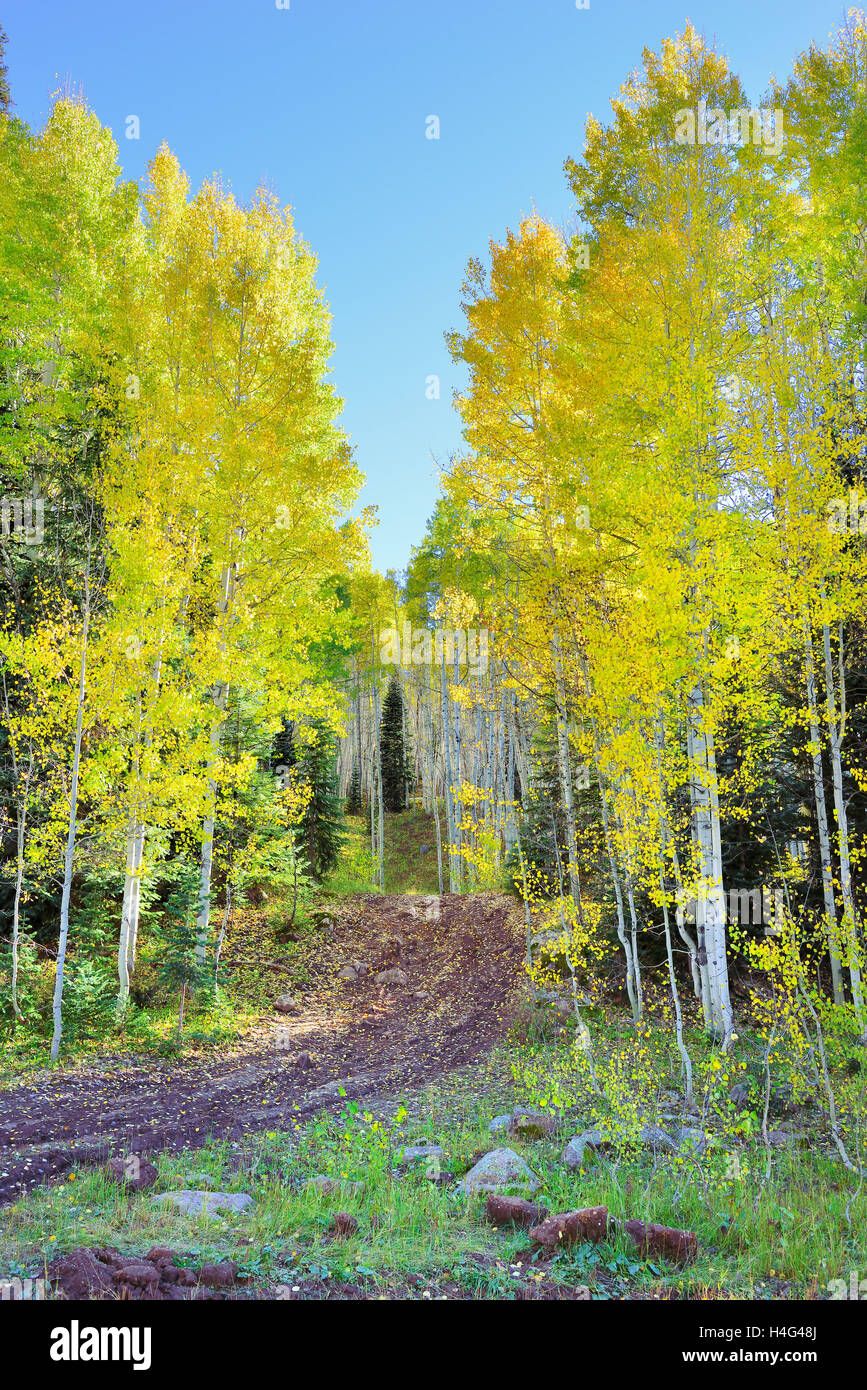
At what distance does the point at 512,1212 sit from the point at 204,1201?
6.35 ft

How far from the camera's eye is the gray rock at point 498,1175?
5.15m

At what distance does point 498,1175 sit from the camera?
17.3 ft

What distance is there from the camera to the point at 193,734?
11.9 m

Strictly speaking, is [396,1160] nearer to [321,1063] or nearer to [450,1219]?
[450,1219]

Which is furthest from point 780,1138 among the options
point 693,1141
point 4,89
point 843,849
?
point 4,89

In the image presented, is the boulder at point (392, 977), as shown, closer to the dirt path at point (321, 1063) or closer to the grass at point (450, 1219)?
the dirt path at point (321, 1063)

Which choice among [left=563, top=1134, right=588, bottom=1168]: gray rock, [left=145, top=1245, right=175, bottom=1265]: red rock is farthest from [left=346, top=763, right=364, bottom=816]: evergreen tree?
[left=145, top=1245, right=175, bottom=1265]: red rock

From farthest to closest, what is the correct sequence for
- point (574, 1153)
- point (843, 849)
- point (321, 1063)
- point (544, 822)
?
point (544, 822), point (321, 1063), point (843, 849), point (574, 1153)

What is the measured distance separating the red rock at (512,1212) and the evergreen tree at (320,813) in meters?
11.9

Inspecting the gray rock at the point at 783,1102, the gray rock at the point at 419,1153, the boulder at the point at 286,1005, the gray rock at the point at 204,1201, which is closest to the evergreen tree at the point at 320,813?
the boulder at the point at 286,1005

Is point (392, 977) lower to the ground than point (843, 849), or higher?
lower

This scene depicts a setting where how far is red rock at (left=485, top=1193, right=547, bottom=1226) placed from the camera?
4516 millimetres

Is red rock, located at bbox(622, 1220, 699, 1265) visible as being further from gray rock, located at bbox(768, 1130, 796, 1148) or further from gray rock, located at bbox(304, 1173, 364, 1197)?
gray rock, located at bbox(768, 1130, 796, 1148)

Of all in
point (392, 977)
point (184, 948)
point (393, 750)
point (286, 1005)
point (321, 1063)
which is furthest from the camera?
point (393, 750)
